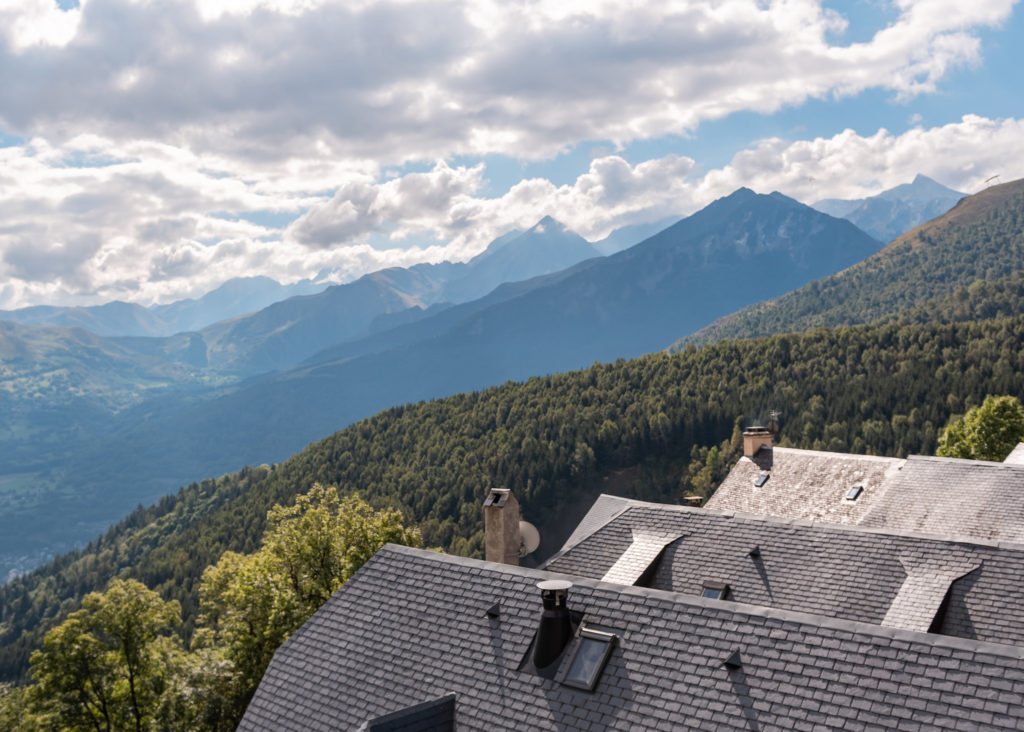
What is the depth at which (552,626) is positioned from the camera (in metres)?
13.7

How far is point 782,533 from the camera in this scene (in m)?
22.7

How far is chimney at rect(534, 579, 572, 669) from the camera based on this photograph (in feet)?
44.7

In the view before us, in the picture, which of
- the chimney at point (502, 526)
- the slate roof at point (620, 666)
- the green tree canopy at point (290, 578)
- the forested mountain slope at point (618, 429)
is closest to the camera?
the slate roof at point (620, 666)

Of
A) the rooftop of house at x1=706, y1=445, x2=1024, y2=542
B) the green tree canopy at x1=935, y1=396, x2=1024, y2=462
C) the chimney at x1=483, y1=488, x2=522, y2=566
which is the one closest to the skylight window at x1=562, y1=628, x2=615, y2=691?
the chimney at x1=483, y1=488, x2=522, y2=566

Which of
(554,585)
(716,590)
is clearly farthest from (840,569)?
(554,585)

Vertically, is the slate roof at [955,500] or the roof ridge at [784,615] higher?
the roof ridge at [784,615]

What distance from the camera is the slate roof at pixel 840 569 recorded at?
1841 centimetres

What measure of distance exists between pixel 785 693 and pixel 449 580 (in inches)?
291

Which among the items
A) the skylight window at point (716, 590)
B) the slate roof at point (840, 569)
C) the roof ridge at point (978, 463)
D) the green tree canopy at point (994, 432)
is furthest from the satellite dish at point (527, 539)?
the green tree canopy at point (994, 432)

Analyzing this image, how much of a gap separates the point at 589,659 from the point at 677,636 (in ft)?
5.33

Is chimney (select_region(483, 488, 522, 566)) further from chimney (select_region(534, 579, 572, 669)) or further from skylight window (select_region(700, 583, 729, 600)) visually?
chimney (select_region(534, 579, 572, 669))

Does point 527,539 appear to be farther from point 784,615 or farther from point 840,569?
point 784,615

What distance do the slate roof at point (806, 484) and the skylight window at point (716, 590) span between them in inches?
548

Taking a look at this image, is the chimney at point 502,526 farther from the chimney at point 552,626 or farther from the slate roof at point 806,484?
the slate roof at point 806,484
